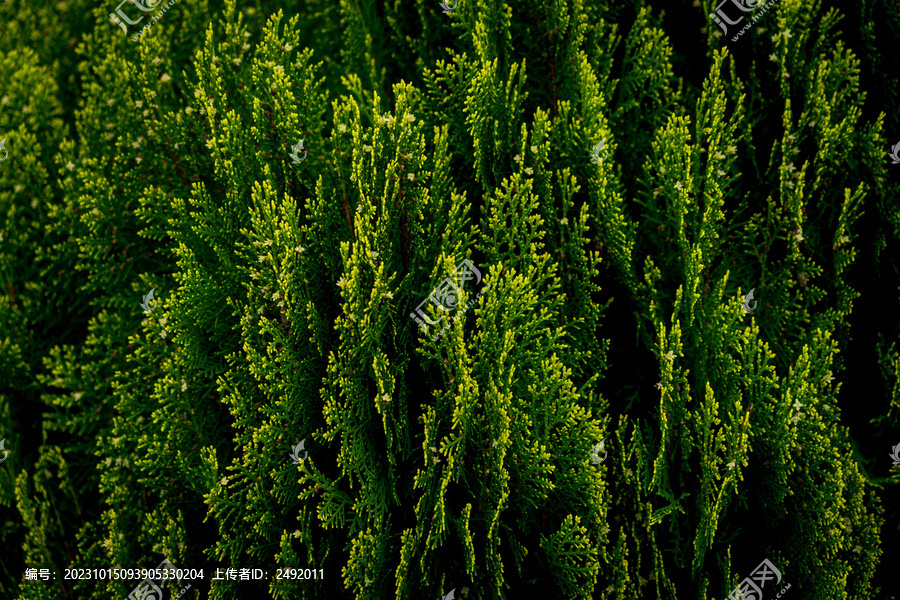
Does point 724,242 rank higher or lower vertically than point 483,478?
higher

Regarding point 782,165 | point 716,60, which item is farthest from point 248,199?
point 782,165

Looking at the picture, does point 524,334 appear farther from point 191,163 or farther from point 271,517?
point 191,163

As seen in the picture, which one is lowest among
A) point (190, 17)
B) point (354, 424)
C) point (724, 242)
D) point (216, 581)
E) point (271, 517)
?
point (216, 581)

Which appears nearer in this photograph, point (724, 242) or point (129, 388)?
point (724, 242)

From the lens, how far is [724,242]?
3.34 metres

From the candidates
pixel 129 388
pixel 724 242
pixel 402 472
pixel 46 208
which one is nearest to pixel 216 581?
pixel 402 472

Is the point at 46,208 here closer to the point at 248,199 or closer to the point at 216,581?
the point at 248,199

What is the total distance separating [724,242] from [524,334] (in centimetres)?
134

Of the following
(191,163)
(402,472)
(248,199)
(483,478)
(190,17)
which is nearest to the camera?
(483,478)

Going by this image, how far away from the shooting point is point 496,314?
9.05ft

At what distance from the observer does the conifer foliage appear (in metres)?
2.80

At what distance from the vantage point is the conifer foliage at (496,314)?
9.19 feet

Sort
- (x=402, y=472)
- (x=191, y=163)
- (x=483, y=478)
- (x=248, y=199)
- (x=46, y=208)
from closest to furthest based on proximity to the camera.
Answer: (x=483, y=478), (x=402, y=472), (x=248, y=199), (x=191, y=163), (x=46, y=208)

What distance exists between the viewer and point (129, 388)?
A: 3.70m
